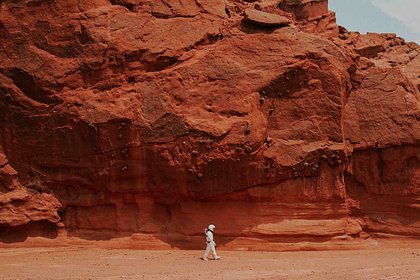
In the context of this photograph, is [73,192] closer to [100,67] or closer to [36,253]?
[36,253]

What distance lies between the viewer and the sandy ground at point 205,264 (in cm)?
1297

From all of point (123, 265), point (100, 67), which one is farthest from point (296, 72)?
point (123, 265)

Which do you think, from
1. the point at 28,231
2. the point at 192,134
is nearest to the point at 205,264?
the point at 192,134

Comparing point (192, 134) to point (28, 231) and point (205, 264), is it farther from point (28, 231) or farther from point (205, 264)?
point (28, 231)

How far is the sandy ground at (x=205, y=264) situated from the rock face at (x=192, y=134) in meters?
0.81

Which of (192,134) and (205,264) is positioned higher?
(192,134)

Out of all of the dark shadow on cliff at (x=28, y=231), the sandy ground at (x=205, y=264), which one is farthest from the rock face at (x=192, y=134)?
the sandy ground at (x=205, y=264)

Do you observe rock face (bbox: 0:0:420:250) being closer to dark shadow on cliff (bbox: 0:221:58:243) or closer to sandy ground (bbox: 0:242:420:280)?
dark shadow on cliff (bbox: 0:221:58:243)

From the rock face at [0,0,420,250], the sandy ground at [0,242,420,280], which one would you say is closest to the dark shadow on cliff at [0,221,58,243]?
the rock face at [0,0,420,250]

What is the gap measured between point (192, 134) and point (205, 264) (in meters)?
3.69

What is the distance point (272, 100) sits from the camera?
668 inches

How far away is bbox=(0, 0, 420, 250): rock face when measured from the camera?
16.4 m

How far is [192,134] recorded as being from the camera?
53.9 feet

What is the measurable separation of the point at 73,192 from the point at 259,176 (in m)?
5.05
